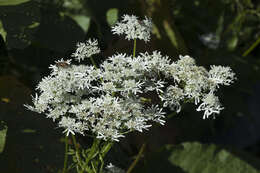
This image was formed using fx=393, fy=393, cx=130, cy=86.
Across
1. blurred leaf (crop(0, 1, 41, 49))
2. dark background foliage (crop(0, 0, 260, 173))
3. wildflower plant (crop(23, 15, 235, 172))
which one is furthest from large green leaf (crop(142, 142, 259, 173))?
blurred leaf (crop(0, 1, 41, 49))

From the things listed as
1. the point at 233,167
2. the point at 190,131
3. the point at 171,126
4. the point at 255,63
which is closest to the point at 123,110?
the point at 233,167

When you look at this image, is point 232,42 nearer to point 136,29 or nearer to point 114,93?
point 136,29

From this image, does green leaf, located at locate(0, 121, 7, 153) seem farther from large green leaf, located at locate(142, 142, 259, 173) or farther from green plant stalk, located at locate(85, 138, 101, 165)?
large green leaf, located at locate(142, 142, 259, 173)

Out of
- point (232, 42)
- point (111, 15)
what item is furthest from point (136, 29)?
point (232, 42)

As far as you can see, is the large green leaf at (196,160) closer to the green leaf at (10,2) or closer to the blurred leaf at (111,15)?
the blurred leaf at (111,15)

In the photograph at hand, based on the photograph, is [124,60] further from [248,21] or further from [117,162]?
[248,21]

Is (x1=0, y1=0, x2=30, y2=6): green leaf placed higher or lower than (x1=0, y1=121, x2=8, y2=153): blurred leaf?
higher
